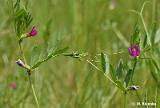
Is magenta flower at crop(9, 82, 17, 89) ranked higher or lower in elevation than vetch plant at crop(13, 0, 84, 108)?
lower

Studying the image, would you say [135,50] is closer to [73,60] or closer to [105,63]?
[105,63]

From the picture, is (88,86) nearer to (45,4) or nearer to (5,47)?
(5,47)

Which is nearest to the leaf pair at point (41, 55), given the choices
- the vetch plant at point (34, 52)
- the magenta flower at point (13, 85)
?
the vetch plant at point (34, 52)

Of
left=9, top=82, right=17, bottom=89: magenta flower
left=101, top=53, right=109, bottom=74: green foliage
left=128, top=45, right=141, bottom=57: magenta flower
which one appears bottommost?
left=9, top=82, right=17, bottom=89: magenta flower

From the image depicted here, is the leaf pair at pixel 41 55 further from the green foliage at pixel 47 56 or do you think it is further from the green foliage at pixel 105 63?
the green foliage at pixel 105 63

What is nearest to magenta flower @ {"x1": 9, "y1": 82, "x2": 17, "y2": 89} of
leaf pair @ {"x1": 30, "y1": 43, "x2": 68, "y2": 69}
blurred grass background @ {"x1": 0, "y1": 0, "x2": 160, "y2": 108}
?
blurred grass background @ {"x1": 0, "y1": 0, "x2": 160, "y2": 108}

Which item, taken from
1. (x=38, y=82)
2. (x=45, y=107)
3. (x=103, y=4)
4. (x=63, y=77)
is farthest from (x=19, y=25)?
(x=103, y=4)

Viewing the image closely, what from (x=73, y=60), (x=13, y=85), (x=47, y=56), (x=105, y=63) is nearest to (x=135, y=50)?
(x=105, y=63)

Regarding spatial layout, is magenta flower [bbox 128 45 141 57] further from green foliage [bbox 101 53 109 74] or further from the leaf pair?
the leaf pair

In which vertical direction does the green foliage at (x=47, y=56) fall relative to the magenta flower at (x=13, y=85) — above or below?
above

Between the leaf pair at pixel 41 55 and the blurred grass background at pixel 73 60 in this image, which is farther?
the blurred grass background at pixel 73 60
